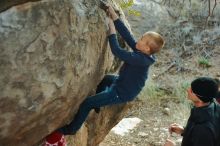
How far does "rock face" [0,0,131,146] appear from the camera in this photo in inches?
130

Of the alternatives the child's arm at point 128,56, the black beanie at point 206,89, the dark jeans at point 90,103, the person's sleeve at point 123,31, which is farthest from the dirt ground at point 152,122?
the black beanie at point 206,89

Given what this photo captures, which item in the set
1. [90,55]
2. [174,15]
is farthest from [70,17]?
[174,15]

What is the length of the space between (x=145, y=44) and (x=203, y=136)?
1.02 metres

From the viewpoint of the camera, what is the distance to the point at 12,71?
3277 mm

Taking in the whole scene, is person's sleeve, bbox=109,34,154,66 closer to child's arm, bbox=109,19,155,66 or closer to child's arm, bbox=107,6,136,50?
child's arm, bbox=109,19,155,66

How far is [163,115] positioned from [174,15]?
367 centimetres

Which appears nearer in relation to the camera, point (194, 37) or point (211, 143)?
point (211, 143)

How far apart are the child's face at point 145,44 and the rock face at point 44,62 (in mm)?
310

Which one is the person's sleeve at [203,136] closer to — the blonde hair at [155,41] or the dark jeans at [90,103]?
the blonde hair at [155,41]

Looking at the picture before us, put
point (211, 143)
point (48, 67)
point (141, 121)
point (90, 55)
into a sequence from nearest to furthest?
point (211, 143) → point (48, 67) → point (90, 55) → point (141, 121)

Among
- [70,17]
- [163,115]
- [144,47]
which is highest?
[70,17]

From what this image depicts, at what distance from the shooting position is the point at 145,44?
3941mm

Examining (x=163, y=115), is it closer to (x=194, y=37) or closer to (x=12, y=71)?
(x=194, y=37)

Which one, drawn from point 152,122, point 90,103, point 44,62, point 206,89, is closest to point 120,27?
point 90,103
